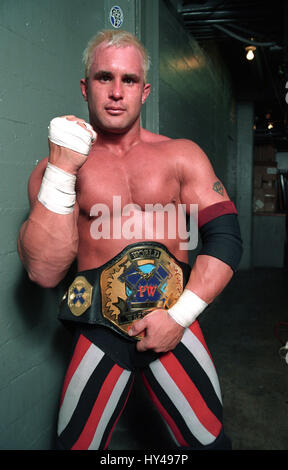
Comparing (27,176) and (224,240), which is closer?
(224,240)

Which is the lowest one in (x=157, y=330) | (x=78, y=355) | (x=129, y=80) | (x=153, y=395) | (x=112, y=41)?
(x=153, y=395)

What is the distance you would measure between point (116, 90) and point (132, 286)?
0.73 m

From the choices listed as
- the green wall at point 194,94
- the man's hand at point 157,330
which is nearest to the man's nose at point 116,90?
the man's hand at point 157,330

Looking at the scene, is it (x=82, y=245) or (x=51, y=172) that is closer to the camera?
(x=51, y=172)

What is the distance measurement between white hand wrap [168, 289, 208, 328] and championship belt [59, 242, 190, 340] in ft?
0.32

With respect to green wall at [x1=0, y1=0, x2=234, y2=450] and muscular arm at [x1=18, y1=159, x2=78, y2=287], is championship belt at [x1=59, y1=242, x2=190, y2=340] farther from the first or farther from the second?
green wall at [x1=0, y1=0, x2=234, y2=450]

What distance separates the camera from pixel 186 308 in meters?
1.39

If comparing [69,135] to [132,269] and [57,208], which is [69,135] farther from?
[132,269]

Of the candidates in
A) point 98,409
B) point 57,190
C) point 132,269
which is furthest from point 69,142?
point 98,409

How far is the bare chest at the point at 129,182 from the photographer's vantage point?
1.43 metres

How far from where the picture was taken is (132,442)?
2307 mm
